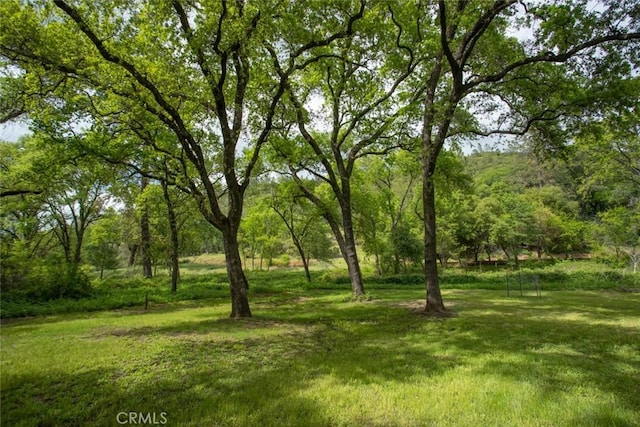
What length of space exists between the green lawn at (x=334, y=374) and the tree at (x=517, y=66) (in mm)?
4206

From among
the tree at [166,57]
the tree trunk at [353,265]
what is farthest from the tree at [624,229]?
the tree at [166,57]

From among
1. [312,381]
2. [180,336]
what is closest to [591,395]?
[312,381]

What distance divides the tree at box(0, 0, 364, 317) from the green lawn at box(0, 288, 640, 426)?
439 cm

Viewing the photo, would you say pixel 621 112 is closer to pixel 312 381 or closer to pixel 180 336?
pixel 312 381

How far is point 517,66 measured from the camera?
1033cm

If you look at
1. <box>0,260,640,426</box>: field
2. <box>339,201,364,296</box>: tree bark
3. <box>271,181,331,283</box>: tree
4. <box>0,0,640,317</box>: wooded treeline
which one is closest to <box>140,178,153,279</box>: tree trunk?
<box>0,0,640,317</box>: wooded treeline

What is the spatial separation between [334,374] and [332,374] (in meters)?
0.03

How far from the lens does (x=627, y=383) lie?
4645mm

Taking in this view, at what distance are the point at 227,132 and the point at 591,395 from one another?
1087 centimetres

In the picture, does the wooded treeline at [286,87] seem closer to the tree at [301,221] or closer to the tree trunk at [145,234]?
the tree at [301,221]

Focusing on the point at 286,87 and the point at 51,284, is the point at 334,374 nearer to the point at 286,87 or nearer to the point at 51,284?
the point at 286,87

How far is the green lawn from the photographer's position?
12.6ft

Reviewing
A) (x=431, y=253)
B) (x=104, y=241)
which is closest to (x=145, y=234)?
(x=104, y=241)

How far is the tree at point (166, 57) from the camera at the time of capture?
9062 mm
